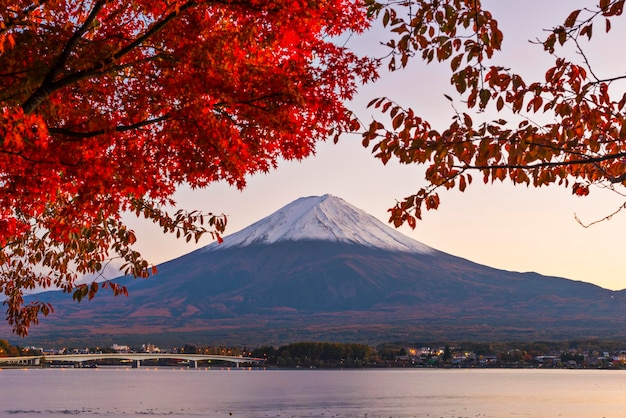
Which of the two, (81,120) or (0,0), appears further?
(81,120)

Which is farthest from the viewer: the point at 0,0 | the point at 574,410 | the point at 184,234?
the point at 574,410

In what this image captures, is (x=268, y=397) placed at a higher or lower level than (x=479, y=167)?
lower

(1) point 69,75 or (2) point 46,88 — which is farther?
(1) point 69,75

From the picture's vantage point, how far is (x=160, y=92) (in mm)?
10422

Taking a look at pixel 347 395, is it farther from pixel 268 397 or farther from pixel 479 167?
pixel 479 167

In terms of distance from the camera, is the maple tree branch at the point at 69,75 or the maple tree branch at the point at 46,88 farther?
the maple tree branch at the point at 46,88

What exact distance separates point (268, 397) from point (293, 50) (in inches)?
4226

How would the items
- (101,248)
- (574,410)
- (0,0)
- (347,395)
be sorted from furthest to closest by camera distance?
(347,395) < (574,410) < (101,248) < (0,0)

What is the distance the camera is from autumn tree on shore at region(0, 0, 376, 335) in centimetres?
930

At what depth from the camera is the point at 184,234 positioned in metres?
12.4

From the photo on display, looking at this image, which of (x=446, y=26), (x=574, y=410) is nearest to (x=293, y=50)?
(x=446, y=26)

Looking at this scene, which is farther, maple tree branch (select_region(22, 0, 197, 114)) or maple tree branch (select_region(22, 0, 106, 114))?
maple tree branch (select_region(22, 0, 106, 114))

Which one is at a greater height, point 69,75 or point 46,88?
point 69,75

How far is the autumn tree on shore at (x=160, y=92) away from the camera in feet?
30.5
